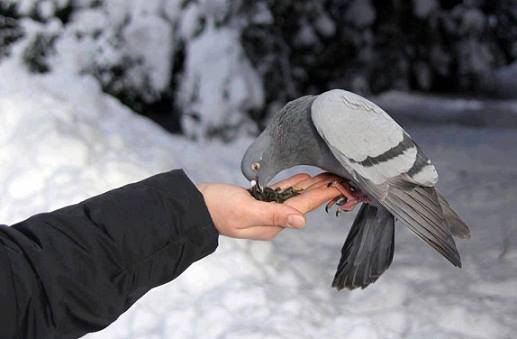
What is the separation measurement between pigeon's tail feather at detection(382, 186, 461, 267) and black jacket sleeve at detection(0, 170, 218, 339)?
0.74 meters

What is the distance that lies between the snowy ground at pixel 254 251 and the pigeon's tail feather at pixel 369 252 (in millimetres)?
386

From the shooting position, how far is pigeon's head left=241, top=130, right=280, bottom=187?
7.79 ft

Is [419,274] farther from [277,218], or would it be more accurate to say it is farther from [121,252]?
[121,252]

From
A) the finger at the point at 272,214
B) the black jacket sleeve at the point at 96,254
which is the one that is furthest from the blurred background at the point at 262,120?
the black jacket sleeve at the point at 96,254

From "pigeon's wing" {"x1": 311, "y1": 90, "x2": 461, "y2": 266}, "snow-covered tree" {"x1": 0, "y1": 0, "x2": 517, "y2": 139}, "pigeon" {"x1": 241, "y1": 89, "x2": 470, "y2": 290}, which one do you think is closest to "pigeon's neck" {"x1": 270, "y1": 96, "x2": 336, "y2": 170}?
"pigeon" {"x1": 241, "y1": 89, "x2": 470, "y2": 290}

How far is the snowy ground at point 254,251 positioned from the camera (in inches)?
113

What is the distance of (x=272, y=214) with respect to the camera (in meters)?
1.85

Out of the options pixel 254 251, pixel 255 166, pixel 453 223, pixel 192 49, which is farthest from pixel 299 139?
pixel 192 49

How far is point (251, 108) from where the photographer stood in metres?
5.35

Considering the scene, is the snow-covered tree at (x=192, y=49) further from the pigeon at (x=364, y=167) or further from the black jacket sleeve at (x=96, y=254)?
the black jacket sleeve at (x=96, y=254)

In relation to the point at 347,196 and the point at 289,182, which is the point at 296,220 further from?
the point at 347,196

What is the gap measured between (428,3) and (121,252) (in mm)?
5668

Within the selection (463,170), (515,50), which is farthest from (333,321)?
(515,50)

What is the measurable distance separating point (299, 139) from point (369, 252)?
52 centimetres
